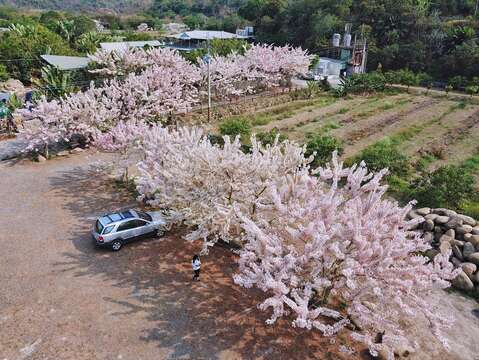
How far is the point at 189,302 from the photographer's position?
41.9 ft

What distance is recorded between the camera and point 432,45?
54.6 metres

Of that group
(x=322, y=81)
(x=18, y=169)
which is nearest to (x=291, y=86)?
(x=322, y=81)

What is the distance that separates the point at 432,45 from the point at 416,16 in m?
5.93

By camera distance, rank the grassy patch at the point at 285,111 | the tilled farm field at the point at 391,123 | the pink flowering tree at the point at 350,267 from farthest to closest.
Result: the grassy patch at the point at 285,111, the tilled farm field at the point at 391,123, the pink flowering tree at the point at 350,267

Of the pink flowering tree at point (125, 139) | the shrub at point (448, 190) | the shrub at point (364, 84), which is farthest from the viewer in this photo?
the shrub at point (364, 84)

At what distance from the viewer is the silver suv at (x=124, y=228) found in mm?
15227

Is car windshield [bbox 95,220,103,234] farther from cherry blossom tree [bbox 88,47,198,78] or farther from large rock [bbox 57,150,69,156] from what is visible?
cherry blossom tree [bbox 88,47,198,78]

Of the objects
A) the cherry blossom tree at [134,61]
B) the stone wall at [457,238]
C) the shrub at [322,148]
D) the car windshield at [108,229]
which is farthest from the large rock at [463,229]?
the cherry blossom tree at [134,61]

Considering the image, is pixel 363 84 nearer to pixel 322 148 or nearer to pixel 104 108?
pixel 322 148

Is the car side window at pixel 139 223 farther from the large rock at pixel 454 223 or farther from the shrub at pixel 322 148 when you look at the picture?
the large rock at pixel 454 223

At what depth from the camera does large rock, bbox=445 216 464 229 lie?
16000mm

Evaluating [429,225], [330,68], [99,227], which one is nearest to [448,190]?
[429,225]

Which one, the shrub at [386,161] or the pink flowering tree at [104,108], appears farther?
the pink flowering tree at [104,108]

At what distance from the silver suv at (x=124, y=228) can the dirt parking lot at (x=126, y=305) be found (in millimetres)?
433
